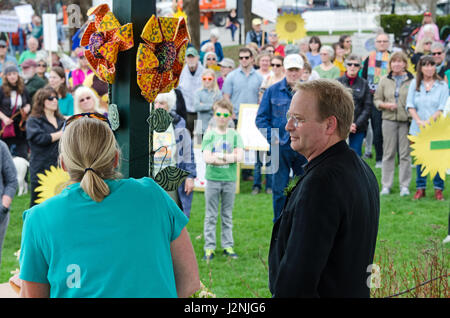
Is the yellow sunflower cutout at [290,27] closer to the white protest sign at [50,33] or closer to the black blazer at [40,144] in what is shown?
the white protest sign at [50,33]

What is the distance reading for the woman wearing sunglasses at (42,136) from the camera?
6.99 m

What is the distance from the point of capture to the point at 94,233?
7.18 feet

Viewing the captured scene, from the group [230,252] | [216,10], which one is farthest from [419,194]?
[216,10]

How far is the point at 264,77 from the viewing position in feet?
33.2

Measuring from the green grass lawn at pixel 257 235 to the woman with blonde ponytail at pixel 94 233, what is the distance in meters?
2.74

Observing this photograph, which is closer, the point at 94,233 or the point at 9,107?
the point at 94,233

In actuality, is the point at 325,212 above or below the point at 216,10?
below

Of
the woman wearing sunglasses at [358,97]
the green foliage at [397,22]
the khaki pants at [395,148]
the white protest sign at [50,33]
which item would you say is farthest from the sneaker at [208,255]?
the green foliage at [397,22]

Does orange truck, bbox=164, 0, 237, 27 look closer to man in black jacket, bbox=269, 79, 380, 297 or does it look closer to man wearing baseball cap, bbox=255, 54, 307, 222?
man wearing baseball cap, bbox=255, 54, 307, 222

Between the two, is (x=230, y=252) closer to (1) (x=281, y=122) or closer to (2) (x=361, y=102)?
(1) (x=281, y=122)

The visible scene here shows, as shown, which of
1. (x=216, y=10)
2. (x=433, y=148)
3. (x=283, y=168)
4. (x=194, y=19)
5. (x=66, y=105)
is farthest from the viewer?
(x=216, y=10)

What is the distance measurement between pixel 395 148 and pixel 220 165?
144 inches

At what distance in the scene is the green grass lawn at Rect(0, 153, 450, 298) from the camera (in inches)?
221
